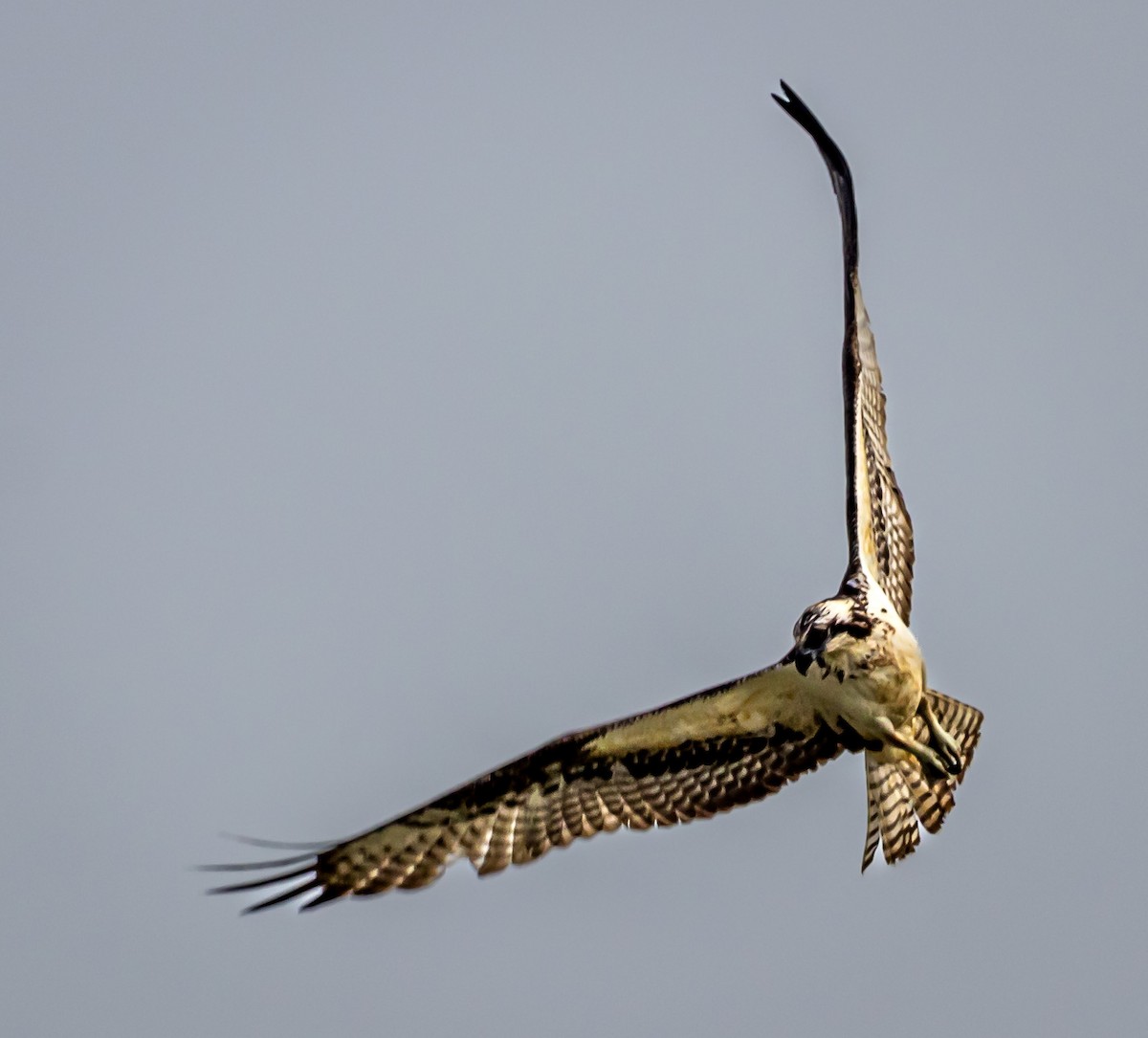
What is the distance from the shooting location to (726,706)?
10.8 m

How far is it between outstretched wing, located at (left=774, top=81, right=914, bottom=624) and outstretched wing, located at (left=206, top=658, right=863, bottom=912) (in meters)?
0.87

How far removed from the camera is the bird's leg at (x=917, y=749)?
10531 millimetres

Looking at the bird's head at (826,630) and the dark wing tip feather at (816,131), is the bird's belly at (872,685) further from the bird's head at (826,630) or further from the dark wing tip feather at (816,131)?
the dark wing tip feather at (816,131)

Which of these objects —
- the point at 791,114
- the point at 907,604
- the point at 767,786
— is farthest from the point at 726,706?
the point at 791,114

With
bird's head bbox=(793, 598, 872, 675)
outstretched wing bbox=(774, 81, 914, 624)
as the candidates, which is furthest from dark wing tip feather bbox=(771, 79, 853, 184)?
bird's head bbox=(793, 598, 872, 675)

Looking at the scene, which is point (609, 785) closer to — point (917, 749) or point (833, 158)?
point (917, 749)

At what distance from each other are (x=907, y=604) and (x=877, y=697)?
1241 millimetres

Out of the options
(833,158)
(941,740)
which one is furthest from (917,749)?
(833,158)

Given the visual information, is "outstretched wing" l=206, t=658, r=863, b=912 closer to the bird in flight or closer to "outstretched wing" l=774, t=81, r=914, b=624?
the bird in flight

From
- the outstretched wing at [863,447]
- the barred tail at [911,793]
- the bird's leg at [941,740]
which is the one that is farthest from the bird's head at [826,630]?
the barred tail at [911,793]

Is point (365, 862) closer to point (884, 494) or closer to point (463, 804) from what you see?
point (463, 804)

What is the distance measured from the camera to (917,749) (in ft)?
35.0

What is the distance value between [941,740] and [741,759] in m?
1.06

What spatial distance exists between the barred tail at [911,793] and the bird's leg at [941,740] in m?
0.11
